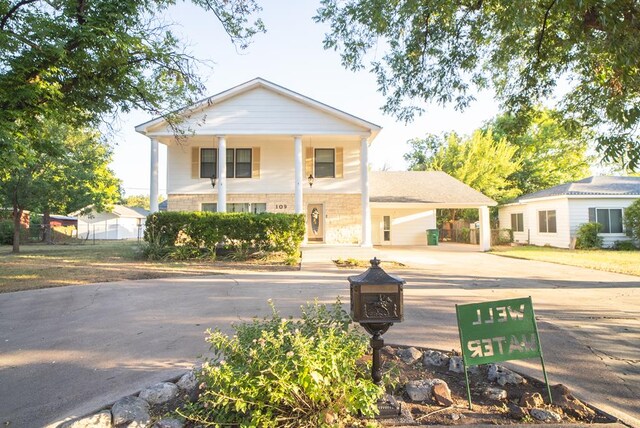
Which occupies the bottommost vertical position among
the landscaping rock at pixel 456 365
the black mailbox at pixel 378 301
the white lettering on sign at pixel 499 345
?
the landscaping rock at pixel 456 365

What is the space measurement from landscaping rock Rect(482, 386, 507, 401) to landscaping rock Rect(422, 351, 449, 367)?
666 mm

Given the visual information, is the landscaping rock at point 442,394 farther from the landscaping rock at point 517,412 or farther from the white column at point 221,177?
the white column at point 221,177

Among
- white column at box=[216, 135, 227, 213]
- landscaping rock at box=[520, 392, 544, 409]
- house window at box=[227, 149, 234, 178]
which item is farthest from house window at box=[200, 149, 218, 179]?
landscaping rock at box=[520, 392, 544, 409]

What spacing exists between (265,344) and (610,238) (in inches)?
949

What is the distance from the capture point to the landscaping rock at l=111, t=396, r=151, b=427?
9.66ft

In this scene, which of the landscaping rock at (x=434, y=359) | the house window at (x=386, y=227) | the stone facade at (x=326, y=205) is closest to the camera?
the landscaping rock at (x=434, y=359)

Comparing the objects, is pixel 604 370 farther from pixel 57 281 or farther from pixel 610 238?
pixel 610 238

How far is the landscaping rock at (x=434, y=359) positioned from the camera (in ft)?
13.1

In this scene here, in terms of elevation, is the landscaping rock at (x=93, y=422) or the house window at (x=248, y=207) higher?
the house window at (x=248, y=207)

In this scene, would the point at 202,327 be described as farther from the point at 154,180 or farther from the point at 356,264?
the point at 154,180

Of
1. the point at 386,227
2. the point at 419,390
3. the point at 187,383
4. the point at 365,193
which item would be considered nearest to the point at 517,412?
the point at 419,390

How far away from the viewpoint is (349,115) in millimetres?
18188

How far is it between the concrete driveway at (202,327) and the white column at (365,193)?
7.35m

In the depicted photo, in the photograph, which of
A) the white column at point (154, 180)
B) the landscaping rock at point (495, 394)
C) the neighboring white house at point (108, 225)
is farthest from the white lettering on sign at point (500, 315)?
the neighboring white house at point (108, 225)
